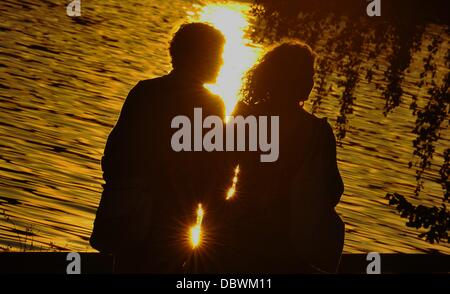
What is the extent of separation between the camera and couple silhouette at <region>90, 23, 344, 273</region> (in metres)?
6.60

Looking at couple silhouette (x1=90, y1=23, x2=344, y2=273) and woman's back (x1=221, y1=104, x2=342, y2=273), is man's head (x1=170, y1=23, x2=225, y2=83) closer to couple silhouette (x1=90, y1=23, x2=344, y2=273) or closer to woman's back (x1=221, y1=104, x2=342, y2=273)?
couple silhouette (x1=90, y1=23, x2=344, y2=273)

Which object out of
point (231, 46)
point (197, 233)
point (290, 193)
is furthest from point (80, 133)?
point (231, 46)

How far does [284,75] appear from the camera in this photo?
6.67m

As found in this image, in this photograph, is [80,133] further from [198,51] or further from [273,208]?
[273,208]

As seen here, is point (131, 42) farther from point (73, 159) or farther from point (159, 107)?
point (159, 107)

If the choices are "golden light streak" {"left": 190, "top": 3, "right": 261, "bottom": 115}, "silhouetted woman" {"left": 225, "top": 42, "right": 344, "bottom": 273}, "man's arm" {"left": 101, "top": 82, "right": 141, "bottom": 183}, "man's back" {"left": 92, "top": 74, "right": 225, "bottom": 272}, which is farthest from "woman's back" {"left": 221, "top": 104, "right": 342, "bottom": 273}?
"golden light streak" {"left": 190, "top": 3, "right": 261, "bottom": 115}

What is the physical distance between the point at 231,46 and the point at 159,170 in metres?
44.6

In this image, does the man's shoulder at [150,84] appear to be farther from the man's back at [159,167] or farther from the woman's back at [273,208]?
the woman's back at [273,208]

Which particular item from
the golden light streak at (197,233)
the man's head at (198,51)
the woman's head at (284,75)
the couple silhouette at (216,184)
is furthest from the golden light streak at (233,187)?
the man's head at (198,51)

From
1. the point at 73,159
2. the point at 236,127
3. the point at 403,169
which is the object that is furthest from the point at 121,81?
the point at 236,127

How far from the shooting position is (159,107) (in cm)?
667

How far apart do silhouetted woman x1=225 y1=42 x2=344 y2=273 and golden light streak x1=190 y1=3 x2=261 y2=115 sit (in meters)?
21.0
